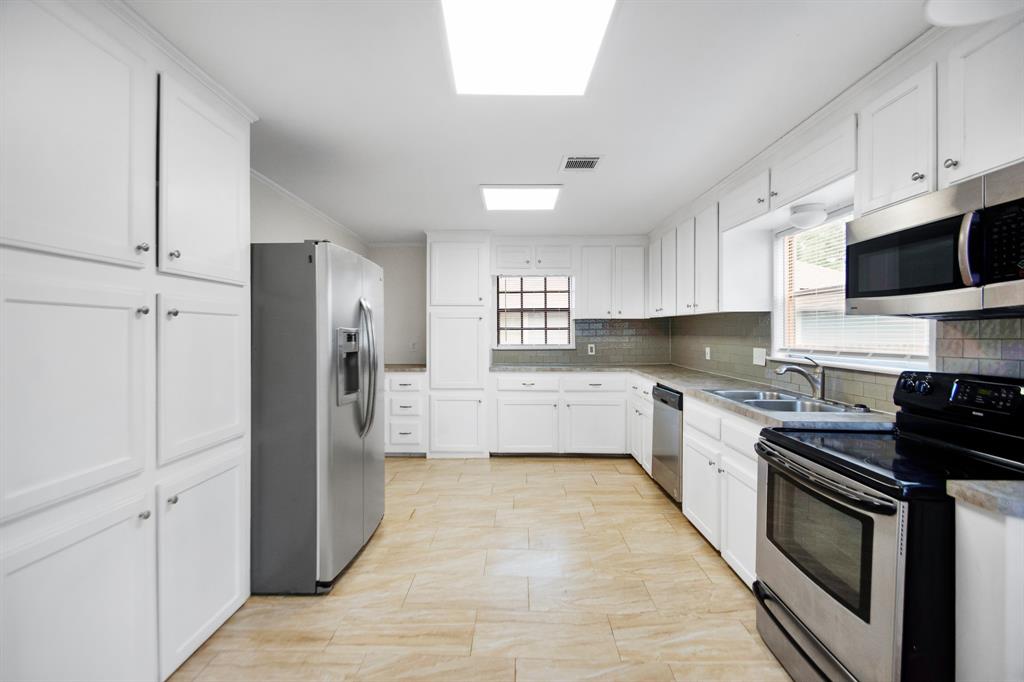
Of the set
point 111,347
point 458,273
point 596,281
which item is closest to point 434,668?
point 111,347

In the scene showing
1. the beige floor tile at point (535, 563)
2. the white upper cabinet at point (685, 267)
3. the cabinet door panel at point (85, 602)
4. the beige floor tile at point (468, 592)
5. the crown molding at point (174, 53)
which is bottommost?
the beige floor tile at point (468, 592)

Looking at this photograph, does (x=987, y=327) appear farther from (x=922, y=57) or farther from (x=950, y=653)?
(x=950, y=653)

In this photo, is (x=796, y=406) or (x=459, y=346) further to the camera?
(x=459, y=346)

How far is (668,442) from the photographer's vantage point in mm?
3379

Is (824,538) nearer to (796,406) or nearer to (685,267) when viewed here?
(796,406)

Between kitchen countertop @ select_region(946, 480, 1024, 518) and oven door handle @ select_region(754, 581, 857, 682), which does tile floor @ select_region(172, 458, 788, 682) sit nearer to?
oven door handle @ select_region(754, 581, 857, 682)

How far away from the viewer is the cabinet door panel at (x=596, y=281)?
487 centimetres

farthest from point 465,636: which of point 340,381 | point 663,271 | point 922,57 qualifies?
point 663,271

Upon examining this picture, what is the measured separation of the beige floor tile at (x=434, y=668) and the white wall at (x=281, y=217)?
2564mm

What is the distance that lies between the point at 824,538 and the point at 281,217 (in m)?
3.64

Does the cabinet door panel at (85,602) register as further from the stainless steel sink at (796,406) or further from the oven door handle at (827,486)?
the stainless steel sink at (796,406)

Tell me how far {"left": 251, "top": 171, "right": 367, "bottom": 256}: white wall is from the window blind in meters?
3.43

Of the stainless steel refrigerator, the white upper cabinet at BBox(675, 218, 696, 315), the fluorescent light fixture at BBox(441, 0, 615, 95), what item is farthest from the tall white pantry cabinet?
the white upper cabinet at BBox(675, 218, 696, 315)

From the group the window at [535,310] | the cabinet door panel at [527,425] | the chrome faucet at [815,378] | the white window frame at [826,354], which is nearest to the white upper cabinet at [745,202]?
the white window frame at [826,354]
